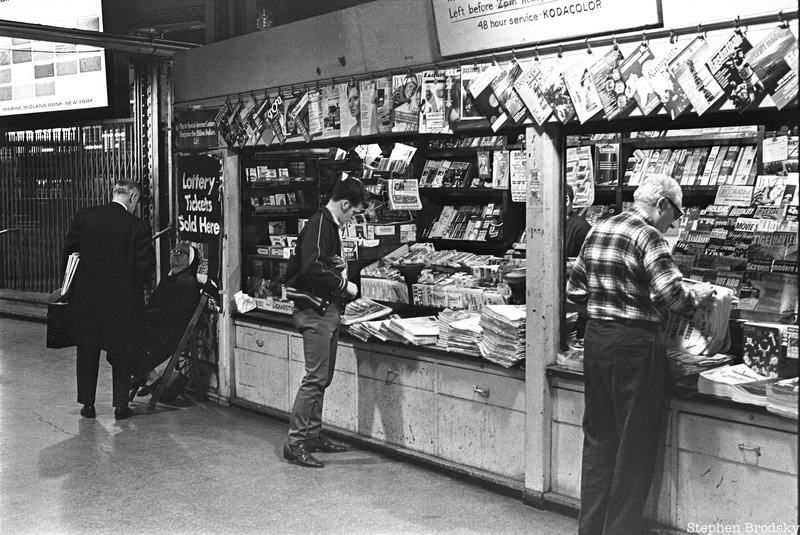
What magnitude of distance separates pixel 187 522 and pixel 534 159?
2.57 m

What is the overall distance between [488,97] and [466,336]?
1.34 meters

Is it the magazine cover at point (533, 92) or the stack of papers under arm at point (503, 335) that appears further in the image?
the stack of papers under arm at point (503, 335)

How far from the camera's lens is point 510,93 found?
15.8 ft

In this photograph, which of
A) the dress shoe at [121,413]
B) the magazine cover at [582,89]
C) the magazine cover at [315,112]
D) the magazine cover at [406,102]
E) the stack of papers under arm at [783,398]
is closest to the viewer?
the stack of papers under arm at [783,398]

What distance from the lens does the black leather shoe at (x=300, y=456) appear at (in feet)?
18.2

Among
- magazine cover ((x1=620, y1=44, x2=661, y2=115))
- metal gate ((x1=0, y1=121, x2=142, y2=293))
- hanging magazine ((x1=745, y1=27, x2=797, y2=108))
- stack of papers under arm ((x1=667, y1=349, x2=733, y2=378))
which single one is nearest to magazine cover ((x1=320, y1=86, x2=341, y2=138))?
magazine cover ((x1=620, y1=44, x2=661, y2=115))

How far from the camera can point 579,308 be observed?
16.3 ft

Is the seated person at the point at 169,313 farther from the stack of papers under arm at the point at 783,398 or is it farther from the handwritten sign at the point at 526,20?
the stack of papers under arm at the point at 783,398

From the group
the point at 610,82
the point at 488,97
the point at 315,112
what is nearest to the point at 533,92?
the point at 488,97

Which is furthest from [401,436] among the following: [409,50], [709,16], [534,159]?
[709,16]

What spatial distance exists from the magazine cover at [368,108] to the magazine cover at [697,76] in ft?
6.90

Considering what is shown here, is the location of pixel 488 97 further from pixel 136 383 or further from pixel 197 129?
pixel 136 383

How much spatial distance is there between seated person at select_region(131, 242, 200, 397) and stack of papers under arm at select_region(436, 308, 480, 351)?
252cm

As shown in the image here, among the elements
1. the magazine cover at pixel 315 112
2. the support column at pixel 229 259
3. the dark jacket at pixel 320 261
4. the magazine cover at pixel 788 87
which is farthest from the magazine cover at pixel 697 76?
the support column at pixel 229 259
